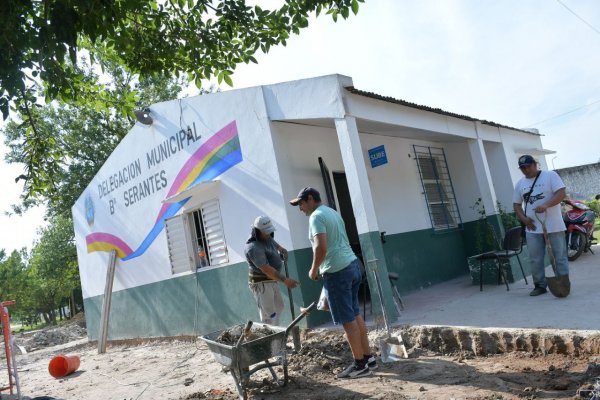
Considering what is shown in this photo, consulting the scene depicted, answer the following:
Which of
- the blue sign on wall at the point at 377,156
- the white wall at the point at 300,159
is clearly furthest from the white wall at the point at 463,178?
the white wall at the point at 300,159

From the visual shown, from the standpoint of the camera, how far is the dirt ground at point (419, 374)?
Answer: 3.99m

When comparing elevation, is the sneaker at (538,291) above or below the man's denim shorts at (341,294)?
below

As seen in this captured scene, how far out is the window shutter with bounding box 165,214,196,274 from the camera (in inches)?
358

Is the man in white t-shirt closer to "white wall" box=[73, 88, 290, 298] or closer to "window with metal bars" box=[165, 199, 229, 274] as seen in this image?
Result: "white wall" box=[73, 88, 290, 298]

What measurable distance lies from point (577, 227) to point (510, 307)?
437 centimetres

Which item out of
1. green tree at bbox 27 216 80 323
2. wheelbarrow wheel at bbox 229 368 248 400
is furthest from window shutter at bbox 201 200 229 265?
green tree at bbox 27 216 80 323

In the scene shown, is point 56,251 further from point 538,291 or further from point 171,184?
point 538,291

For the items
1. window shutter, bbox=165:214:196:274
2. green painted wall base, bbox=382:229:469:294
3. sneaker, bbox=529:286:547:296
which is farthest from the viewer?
window shutter, bbox=165:214:196:274

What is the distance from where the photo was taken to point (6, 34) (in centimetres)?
402

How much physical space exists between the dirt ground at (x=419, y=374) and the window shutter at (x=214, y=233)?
5.43ft

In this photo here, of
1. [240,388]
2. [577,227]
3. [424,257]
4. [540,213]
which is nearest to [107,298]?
[424,257]

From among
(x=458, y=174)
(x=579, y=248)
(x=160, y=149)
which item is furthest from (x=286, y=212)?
(x=579, y=248)

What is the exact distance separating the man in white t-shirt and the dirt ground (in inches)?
69.6

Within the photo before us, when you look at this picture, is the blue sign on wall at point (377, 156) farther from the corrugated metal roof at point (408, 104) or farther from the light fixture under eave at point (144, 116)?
the light fixture under eave at point (144, 116)
